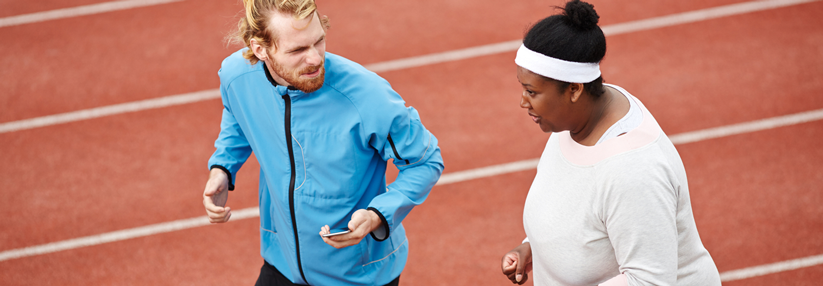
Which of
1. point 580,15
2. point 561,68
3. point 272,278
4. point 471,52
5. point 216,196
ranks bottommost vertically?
point 471,52

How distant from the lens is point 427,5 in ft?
24.1

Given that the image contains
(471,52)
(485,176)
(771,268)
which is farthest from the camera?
(471,52)

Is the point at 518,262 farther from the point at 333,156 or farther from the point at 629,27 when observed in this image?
the point at 629,27

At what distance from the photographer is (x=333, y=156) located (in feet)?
7.54

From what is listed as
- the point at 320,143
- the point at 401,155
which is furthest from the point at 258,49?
the point at 401,155

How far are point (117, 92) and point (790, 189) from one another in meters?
5.58

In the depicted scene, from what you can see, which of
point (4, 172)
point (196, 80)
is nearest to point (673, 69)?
point (196, 80)

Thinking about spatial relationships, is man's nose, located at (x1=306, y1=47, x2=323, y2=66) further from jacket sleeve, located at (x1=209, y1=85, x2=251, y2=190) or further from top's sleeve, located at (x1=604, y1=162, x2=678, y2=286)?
top's sleeve, located at (x1=604, y1=162, x2=678, y2=286)

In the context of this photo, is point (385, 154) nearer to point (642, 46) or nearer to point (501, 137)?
point (501, 137)

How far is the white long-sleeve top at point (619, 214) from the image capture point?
1707 mm

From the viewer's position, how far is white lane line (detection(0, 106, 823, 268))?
4121 millimetres

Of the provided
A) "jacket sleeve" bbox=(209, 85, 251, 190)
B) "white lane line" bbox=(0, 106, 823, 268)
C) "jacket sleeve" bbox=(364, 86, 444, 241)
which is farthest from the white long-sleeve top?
"white lane line" bbox=(0, 106, 823, 268)

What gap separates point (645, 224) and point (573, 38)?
525 millimetres

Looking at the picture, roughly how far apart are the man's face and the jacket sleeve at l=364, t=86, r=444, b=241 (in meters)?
0.23
